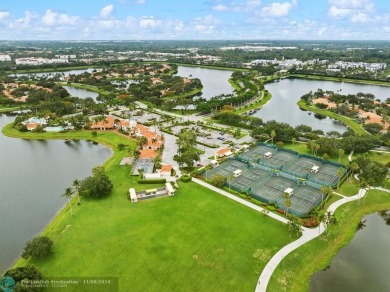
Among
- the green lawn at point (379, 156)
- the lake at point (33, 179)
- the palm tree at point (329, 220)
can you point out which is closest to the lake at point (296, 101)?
the green lawn at point (379, 156)

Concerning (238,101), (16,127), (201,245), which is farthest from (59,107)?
(201,245)

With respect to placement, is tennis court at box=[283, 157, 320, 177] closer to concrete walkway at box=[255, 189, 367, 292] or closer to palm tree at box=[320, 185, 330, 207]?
palm tree at box=[320, 185, 330, 207]

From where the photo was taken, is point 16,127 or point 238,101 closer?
point 16,127

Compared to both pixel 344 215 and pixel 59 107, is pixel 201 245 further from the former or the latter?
pixel 59 107

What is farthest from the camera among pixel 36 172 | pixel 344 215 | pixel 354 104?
pixel 354 104

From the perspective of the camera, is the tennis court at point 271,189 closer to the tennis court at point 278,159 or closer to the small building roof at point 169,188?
the tennis court at point 278,159

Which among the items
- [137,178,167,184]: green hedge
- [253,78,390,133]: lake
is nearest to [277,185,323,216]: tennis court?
[137,178,167,184]: green hedge

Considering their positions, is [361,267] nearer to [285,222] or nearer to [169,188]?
[285,222]
